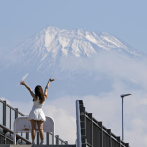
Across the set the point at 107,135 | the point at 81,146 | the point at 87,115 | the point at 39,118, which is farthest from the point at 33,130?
the point at 107,135

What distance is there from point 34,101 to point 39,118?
364 mm

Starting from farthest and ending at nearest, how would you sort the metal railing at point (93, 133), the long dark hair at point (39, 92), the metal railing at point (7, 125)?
1. the metal railing at point (7, 125)
2. the metal railing at point (93, 133)
3. the long dark hair at point (39, 92)

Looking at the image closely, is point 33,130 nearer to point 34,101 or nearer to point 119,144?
point 34,101

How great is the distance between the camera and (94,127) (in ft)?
50.3

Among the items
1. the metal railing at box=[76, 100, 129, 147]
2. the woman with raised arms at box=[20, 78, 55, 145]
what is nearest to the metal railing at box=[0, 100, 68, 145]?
the metal railing at box=[76, 100, 129, 147]

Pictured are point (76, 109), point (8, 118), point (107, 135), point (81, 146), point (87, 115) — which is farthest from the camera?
point (8, 118)

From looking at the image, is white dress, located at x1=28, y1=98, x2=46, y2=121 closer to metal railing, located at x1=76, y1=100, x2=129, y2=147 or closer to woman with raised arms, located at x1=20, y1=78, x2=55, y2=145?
woman with raised arms, located at x1=20, y1=78, x2=55, y2=145

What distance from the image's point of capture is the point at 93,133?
1513 cm

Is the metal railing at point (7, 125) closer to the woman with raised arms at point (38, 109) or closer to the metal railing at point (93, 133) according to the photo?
the metal railing at point (93, 133)

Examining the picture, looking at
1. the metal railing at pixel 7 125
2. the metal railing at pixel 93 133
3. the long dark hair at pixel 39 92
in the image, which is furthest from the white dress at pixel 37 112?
the metal railing at pixel 7 125

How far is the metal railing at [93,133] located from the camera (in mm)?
12883

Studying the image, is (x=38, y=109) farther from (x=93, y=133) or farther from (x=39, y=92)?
(x=93, y=133)

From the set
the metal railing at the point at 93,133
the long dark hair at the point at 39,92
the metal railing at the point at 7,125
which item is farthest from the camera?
the metal railing at the point at 7,125

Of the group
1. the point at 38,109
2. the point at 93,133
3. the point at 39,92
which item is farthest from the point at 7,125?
the point at 39,92
